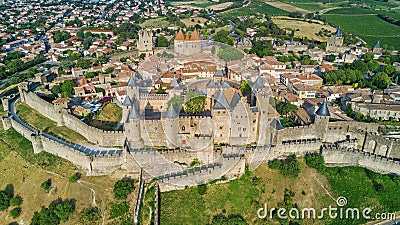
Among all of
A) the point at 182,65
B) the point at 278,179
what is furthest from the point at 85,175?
the point at 182,65

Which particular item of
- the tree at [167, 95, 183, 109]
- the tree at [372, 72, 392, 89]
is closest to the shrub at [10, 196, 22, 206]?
the tree at [167, 95, 183, 109]

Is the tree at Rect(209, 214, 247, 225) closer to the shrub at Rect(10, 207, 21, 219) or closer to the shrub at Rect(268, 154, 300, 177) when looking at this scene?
the shrub at Rect(268, 154, 300, 177)

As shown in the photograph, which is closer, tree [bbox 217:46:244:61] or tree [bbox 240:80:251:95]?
tree [bbox 240:80:251:95]

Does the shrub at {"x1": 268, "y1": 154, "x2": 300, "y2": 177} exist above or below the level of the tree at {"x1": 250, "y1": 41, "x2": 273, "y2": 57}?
below

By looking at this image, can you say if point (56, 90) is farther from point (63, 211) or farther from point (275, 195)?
point (275, 195)

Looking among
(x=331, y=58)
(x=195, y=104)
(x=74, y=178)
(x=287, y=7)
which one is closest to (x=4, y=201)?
(x=74, y=178)

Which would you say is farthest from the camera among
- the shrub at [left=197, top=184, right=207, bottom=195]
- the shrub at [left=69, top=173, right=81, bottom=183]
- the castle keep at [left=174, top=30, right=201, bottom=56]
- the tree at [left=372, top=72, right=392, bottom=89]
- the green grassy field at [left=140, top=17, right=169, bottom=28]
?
the green grassy field at [left=140, top=17, right=169, bottom=28]

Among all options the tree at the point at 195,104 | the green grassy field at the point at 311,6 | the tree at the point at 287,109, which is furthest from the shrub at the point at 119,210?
the green grassy field at the point at 311,6
